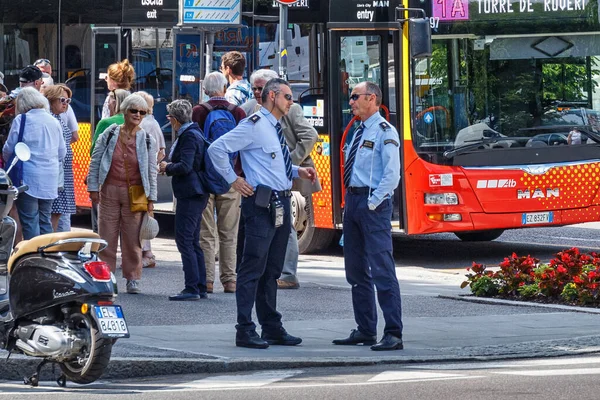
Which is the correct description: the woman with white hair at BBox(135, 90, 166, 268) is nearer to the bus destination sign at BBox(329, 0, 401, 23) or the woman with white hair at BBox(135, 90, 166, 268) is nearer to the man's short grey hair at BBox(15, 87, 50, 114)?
the man's short grey hair at BBox(15, 87, 50, 114)

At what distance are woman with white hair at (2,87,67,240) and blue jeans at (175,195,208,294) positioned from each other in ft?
3.63

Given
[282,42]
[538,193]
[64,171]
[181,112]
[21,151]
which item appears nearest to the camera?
[21,151]

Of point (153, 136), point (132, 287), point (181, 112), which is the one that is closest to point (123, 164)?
point (181, 112)

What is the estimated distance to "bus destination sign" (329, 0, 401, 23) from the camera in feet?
53.4

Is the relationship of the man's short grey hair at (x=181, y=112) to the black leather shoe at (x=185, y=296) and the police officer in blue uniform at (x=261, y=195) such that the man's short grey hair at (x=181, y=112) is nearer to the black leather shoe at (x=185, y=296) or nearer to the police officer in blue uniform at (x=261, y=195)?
the black leather shoe at (x=185, y=296)

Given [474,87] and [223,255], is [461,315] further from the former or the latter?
[474,87]

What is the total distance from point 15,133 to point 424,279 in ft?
16.0

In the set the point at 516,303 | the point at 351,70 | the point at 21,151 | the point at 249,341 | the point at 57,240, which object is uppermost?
the point at 351,70

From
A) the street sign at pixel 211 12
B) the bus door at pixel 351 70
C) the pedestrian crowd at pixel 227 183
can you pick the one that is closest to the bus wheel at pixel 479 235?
the bus door at pixel 351 70

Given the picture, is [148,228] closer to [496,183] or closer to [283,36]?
[283,36]

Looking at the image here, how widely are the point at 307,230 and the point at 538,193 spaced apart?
2658 mm

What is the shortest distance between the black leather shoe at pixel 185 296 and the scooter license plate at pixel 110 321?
167 inches

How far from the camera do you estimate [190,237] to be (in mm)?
13008

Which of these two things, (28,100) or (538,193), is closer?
(28,100)
